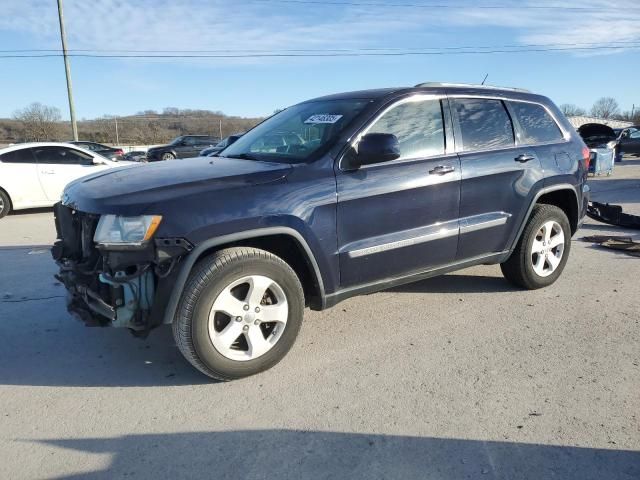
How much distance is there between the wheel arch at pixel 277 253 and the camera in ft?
9.91

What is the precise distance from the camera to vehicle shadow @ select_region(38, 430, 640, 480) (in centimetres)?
244

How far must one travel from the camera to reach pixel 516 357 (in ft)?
11.8

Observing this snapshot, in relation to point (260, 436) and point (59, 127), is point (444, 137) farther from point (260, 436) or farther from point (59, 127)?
point (59, 127)

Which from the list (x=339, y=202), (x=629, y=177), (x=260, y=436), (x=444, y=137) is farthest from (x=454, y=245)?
(x=629, y=177)

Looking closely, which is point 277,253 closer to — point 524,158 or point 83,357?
point 83,357

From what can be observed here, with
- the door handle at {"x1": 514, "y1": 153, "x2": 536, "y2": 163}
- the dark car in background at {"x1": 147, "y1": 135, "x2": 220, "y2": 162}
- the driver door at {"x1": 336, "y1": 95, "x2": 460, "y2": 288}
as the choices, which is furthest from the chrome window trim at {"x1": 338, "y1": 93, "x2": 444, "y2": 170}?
the dark car in background at {"x1": 147, "y1": 135, "x2": 220, "y2": 162}

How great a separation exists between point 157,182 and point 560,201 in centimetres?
387

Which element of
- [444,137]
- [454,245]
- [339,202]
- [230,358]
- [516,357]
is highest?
→ [444,137]

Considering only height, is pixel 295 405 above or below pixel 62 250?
below

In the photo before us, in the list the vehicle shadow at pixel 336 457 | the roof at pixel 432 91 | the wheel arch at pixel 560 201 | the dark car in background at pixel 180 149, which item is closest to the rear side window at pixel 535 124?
the roof at pixel 432 91

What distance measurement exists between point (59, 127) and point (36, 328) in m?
60.7

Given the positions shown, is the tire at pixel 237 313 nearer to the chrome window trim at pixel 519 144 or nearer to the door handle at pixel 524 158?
the chrome window trim at pixel 519 144

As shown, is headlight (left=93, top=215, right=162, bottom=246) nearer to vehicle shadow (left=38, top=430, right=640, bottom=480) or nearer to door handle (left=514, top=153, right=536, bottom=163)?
vehicle shadow (left=38, top=430, right=640, bottom=480)

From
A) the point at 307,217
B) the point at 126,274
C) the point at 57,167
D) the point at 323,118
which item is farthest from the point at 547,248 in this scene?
the point at 57,167
